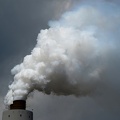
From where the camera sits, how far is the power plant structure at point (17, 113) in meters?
36.4

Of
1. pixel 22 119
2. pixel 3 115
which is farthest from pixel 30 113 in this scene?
pixel 3 115

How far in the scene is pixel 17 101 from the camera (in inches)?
1522

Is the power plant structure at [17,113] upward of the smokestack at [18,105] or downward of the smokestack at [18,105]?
downward

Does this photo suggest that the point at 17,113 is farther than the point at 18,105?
No

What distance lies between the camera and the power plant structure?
120ft

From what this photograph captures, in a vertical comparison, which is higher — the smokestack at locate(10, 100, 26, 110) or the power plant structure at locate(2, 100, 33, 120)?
the smokestack at locate(10, 100, 26, 110)

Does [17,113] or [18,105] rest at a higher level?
[18,105]

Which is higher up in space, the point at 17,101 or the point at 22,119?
the point at 17,101

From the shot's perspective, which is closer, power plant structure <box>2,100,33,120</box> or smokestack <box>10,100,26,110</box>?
power plant structure <box>2,100,33,120</box>

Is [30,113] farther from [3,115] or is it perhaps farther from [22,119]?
[3,115]

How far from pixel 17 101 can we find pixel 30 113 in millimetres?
2886

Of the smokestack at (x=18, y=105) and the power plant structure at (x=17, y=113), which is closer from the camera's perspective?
the power plant structure at (x=17, y=113)

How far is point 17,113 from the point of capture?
1433 inches

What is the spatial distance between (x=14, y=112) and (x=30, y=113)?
2.57 meters
